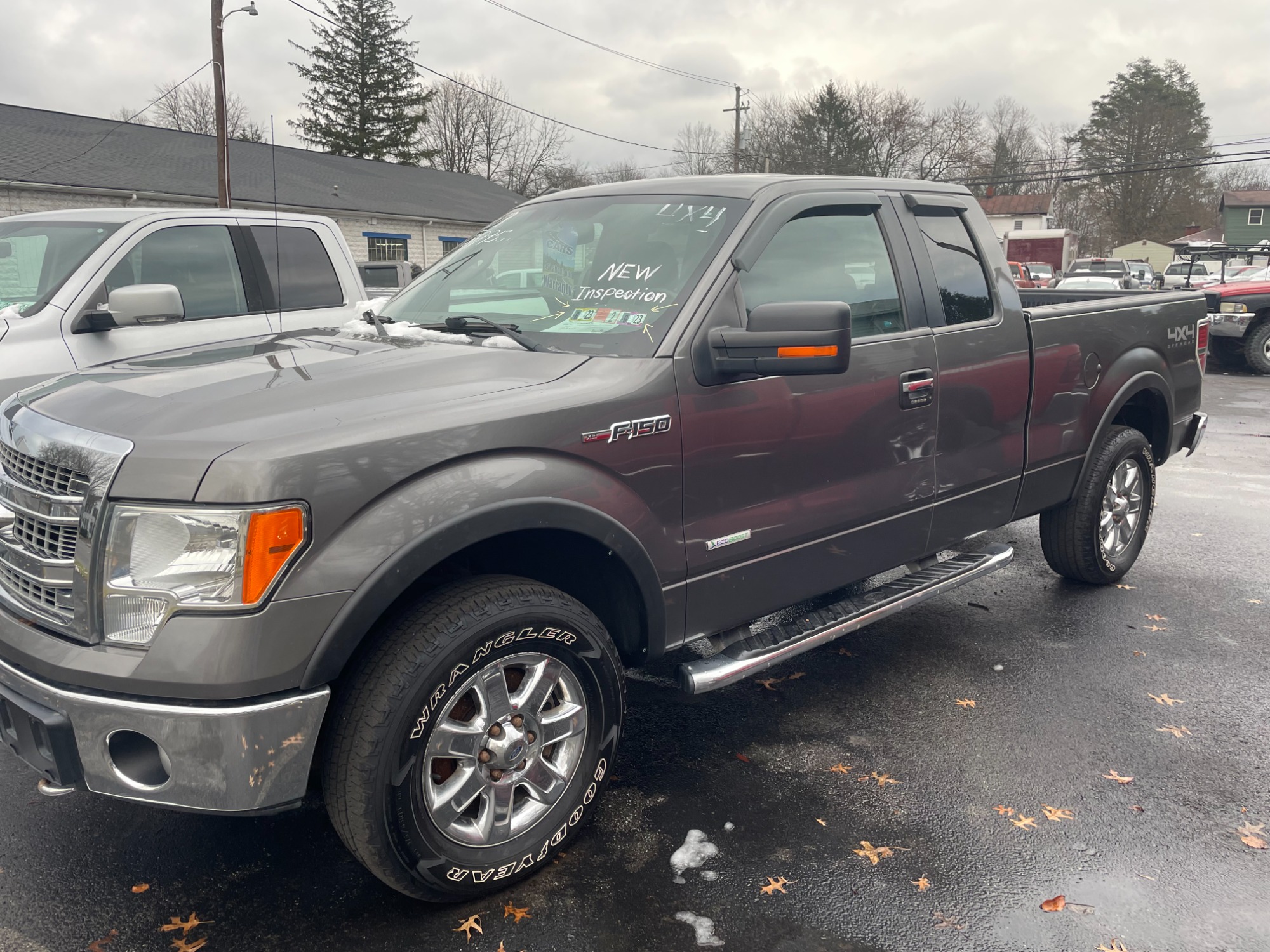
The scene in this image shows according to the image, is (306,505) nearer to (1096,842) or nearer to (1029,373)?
(1096,842)

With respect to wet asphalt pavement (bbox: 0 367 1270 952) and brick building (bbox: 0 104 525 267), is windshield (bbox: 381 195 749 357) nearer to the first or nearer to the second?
wet asphalt pavement (bbox: 0 367 1270 952)

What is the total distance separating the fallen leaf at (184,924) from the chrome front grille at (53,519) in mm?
864

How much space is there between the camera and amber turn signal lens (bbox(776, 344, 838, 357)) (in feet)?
9.07

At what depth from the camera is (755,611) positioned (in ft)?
10.7

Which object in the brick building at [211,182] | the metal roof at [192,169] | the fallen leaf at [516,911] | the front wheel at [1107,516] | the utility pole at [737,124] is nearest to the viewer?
the fallen leaf at [516,911]

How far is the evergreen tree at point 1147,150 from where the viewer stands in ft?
222

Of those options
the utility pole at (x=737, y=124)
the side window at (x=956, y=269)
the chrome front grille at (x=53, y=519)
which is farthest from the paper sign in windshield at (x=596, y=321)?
the utility pole at (x=737, y=124)

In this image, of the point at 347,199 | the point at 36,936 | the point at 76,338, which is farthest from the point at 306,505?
the point at 347,199

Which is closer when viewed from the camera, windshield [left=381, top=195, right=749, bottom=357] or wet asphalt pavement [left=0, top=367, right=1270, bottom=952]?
wet asphalt pavement [left=0, top=367, right=1270, bottom=952]

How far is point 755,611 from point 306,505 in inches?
64.7

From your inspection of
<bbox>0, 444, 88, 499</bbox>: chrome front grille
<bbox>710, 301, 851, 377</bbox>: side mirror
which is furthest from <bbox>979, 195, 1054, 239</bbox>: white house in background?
<bbox>0, 444, 88, 499</bbox>: chrome front grille

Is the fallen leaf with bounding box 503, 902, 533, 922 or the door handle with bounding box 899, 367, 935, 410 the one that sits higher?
the door handle with bounding box 899, 367, 935, 410

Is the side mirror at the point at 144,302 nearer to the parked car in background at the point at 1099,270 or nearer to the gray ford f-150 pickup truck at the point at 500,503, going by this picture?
the gray ford f-150 pickup truck at the point at 500,503

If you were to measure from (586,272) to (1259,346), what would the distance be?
16.3 meters
